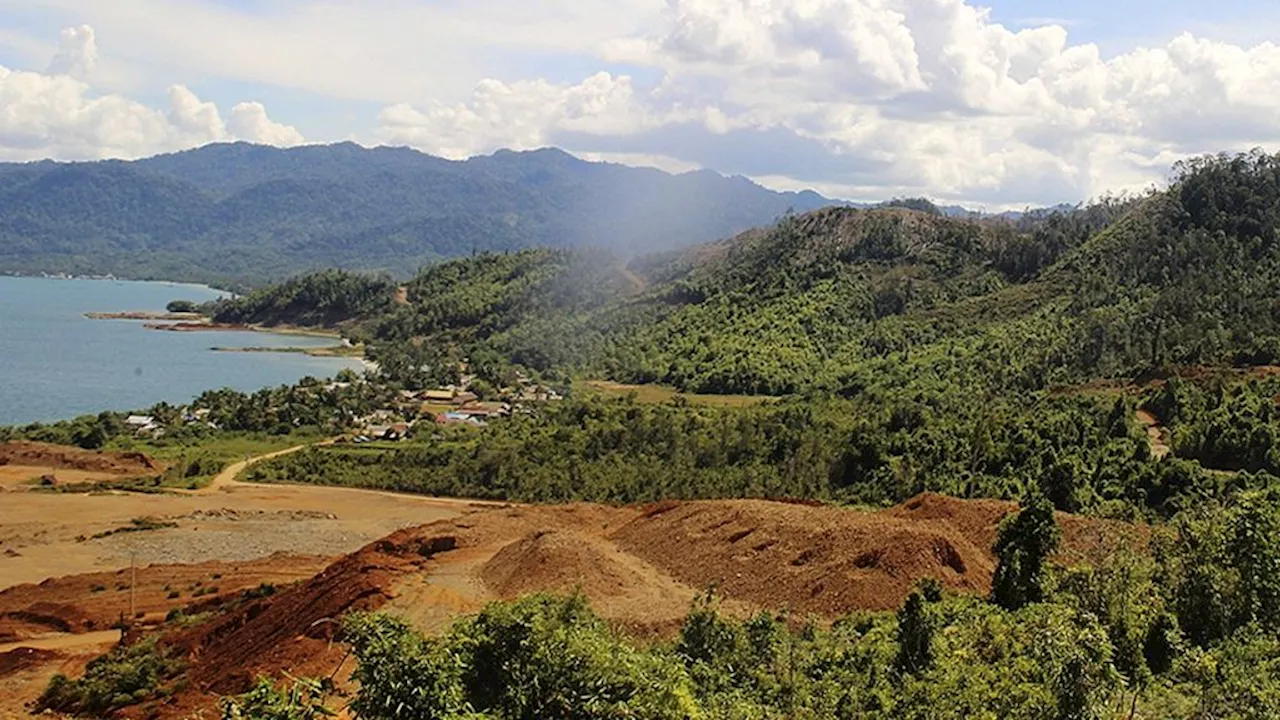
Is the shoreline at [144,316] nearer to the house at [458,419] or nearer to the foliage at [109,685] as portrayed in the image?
the house at [458,419]

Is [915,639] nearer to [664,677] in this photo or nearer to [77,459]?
[664,677]

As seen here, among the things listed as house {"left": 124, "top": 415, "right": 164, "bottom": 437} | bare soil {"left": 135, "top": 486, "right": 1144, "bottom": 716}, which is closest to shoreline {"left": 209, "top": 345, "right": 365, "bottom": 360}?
house {"left": 124, "top": 415, "right": 164, "bottom": 437}

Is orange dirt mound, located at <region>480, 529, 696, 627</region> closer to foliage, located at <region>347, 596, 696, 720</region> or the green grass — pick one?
foliage, located at <region>347, 596, 696, 720</region>

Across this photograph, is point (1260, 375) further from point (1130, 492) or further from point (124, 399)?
point (124, 399)

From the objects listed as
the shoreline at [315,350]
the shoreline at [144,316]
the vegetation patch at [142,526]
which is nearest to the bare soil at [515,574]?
the vegetation patch at [142,526]

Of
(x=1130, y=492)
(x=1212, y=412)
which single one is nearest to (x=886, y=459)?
(x=1130, y=492)

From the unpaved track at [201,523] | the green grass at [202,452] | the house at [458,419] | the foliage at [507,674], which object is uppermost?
the foliage at [507,674]
